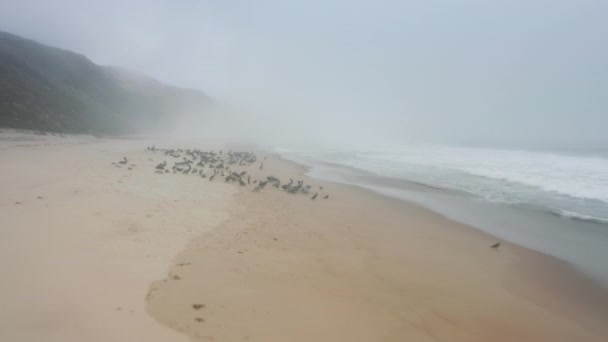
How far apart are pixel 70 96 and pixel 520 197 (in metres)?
47.8

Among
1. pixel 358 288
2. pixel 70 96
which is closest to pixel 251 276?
pixel 358 288

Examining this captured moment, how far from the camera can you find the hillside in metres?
31.8

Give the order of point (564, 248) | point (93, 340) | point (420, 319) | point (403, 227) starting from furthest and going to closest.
→ point (403, 227) → point (564, 248) → point (420, 319) → point (93, 340)

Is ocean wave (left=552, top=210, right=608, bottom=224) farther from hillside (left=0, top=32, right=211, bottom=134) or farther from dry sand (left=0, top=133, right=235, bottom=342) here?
hillside (left=0, top=32, right=211, bottom=134)

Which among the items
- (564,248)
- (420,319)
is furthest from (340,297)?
(564,248)

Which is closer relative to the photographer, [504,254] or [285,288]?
[285,288]

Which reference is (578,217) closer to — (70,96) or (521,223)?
(521,223)

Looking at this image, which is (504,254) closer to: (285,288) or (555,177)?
(285,288)

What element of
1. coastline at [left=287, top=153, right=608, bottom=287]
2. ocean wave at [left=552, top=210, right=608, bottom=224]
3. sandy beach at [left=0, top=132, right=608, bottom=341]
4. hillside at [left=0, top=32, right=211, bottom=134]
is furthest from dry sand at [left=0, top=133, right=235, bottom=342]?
hillside at [left=0, top=32, right=211, bottom=134]

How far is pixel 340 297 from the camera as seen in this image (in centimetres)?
534

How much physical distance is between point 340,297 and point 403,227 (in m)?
5.42

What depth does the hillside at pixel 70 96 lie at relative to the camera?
104 feet

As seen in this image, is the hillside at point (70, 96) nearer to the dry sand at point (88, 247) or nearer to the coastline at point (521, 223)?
the dry sand at point (88, 247)

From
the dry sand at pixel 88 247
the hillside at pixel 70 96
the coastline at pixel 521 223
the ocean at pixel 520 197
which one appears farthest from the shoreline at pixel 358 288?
the hillside at pixel 70 96
